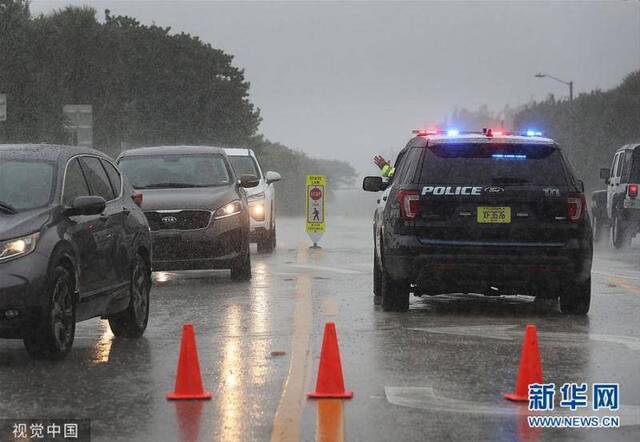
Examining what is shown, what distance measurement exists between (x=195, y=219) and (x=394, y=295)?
4.90 m

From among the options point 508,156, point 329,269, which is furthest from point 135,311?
point 329,269

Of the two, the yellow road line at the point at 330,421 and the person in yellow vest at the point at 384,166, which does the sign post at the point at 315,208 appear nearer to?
the person in yellow vest at the point at 384,166

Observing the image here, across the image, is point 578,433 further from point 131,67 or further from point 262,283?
point 131,67

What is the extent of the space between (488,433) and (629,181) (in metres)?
23.2

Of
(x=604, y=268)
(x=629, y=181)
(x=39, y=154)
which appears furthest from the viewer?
(x=629, y=181)

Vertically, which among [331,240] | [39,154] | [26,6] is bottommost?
[331,240]

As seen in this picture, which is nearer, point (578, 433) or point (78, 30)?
point (578, 433)

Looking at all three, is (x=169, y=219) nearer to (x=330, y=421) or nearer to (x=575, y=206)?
(x=575, y=206)

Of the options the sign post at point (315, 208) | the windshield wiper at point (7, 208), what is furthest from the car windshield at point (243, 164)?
the windshield wiper at point (7, 208)

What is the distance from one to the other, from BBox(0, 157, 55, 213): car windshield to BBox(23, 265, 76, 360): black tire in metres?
0.64

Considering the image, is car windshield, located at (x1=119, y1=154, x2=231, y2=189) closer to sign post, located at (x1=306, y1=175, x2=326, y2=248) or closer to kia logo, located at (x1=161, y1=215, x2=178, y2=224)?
kia logo, located at (x1=161, y1=215, x2=178, y2=224)

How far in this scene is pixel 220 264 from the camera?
18.5 metres

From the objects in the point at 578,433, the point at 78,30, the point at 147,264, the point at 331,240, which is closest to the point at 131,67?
the point at 78,30

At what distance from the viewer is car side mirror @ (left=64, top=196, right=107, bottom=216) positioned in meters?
11.1
